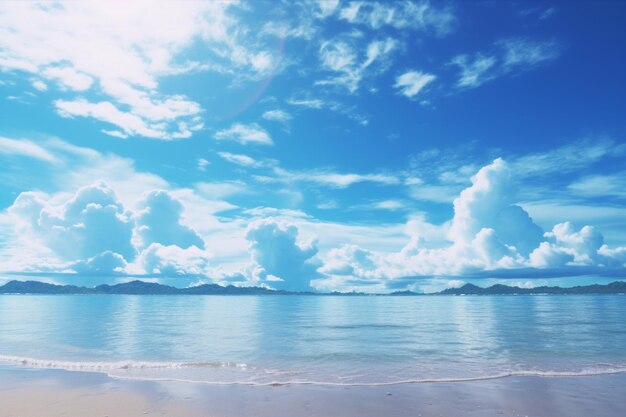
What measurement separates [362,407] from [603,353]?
27400 mm

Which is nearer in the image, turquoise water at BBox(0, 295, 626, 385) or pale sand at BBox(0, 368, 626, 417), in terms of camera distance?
pale sand at BBox(0, 368, 626, 417)

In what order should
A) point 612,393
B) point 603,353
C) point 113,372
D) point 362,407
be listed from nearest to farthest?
point 362,407 < point 612,393 < point 113,372 < point 603,353

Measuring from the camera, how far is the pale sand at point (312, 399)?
1695 centimetres

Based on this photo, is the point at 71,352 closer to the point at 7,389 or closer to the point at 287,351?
the point at 7,389

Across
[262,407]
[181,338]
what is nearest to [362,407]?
[262,407]

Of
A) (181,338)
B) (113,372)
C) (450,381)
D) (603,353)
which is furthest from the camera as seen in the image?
(181,338)

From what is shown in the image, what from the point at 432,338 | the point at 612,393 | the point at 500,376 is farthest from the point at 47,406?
the point at 432,338

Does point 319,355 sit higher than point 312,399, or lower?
lower

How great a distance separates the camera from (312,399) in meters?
19.1

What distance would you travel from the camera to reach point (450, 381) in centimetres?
2283

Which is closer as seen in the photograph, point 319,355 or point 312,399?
point 312,399

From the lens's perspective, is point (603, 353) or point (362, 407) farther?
point (603, 353)

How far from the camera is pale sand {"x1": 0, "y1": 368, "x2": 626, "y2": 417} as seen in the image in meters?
17.0

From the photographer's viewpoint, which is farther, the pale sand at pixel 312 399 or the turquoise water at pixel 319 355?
the turquoise water at pixel 319 355
